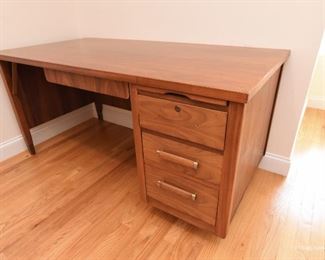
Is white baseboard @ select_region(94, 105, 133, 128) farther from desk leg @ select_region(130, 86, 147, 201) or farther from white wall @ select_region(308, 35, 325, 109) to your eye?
white wall @ select_region(308, 35, 325, 109)

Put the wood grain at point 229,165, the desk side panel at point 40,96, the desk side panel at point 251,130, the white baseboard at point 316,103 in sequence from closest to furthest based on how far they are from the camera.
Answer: the wood grain at point 229,165, the desk side panel at point 251,130, the desk side panel at point 40,96, the white baseboard at point 316,103

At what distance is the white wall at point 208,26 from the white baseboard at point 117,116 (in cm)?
60

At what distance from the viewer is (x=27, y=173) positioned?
5.07ft

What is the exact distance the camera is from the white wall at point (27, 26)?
4.90 feet

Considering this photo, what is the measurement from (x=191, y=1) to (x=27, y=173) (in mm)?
1441

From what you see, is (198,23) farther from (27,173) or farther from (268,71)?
(27,173)

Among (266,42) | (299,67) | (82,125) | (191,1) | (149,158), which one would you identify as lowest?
(82,125)

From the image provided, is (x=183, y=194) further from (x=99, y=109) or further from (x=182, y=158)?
(x=99, y=109)

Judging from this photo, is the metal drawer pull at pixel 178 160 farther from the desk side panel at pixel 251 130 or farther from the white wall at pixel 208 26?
the white wall at pixel 208 26

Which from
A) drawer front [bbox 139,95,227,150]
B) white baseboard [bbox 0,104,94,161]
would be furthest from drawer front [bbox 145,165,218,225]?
white baseboard [bbox 0,104,94,161]

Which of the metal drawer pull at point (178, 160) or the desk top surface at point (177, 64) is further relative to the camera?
the metal drawer pull at point (178, 160)

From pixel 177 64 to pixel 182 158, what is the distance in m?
0.38

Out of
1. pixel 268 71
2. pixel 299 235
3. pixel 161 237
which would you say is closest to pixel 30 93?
pixel 161 237

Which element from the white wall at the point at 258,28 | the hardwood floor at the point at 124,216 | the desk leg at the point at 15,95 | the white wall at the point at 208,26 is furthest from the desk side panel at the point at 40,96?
the white wall at the point at 258,28
